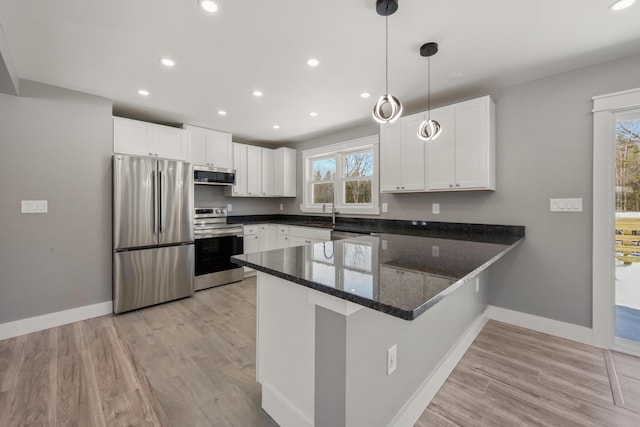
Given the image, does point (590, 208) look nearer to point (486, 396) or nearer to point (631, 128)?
point (631, 128)

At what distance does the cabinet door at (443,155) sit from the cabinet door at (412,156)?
92 mm

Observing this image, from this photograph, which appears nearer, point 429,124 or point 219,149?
point 429,124

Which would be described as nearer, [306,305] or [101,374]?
[306,305]

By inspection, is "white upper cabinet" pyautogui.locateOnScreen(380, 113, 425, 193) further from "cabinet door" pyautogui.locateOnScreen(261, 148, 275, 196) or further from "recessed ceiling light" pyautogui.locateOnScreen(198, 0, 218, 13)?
"cabinet door" pyautogui.locateOnScreen(261, 148, 275, 196)

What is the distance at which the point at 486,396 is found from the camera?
5.66ft

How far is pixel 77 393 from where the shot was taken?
69.1 inches

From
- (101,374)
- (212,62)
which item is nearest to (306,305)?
(101,374)

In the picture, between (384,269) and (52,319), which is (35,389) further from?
(384,269)

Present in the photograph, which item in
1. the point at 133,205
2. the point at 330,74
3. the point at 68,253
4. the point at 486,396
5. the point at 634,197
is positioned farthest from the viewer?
the point at 133,205

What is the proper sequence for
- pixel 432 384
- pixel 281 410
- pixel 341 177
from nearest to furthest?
1. pixel 281 410
2. pixel 432 384
3. pixel 341 177

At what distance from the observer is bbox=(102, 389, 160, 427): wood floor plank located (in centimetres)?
152

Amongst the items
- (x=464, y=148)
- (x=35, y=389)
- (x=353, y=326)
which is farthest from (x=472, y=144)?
(x=35, y=389)

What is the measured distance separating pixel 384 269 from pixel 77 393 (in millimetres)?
2140

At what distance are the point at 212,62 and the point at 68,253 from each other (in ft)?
8.23
